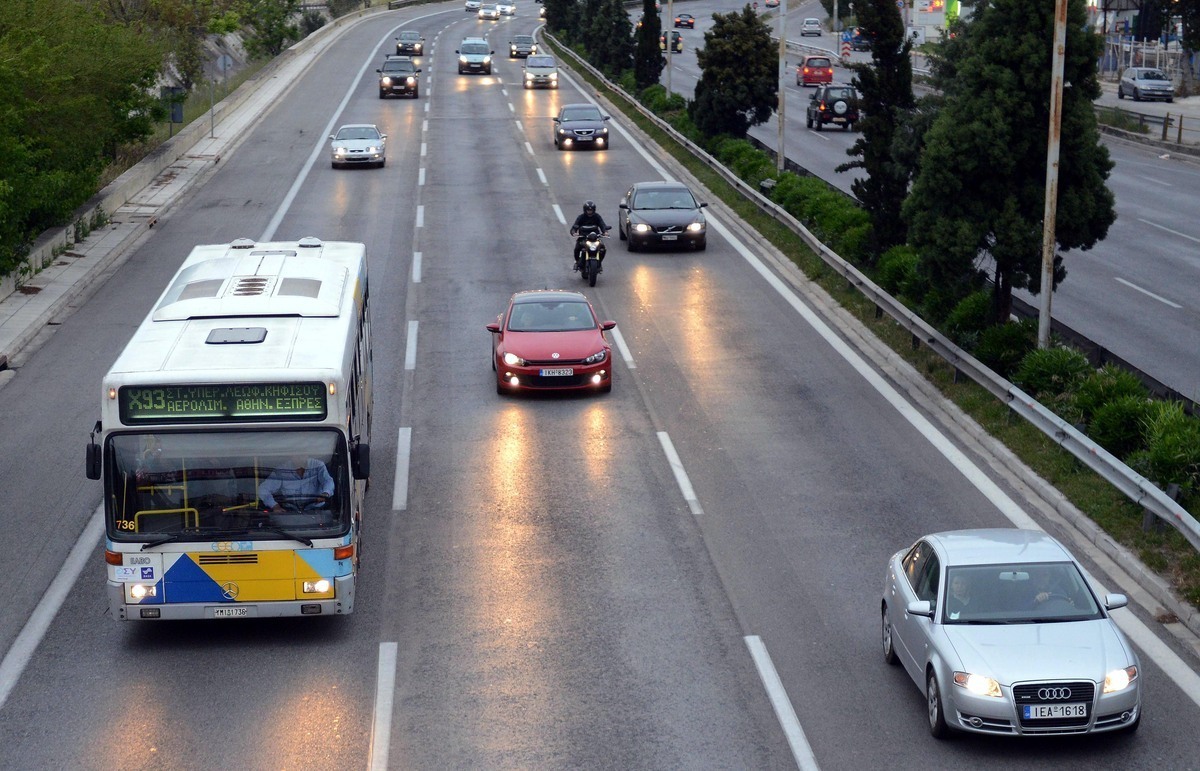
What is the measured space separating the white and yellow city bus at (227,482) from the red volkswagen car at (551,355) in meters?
8.69

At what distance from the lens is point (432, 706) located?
11.8 meters

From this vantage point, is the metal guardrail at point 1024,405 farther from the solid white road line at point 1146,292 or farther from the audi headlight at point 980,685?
the solid white road line at point 1146,292

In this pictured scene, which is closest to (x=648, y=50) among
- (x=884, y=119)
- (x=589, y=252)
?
(x=589, y=252)

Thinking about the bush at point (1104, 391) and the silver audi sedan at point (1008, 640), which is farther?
the bush at point (1104, 391)

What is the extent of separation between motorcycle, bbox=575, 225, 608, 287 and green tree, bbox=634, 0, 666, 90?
34549 millimetres

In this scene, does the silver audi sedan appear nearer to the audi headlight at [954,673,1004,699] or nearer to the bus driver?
the audi headlight at [954,673,1004,699]

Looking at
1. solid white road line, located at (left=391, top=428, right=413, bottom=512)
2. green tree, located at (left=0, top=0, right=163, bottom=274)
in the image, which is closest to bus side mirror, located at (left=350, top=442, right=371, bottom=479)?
solid white road line, located at (left=391, top=428, right=413, bottom=512)

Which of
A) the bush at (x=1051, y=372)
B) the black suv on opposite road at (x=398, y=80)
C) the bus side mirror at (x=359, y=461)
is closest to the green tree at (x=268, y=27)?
the black suv on opposite road at (x=398, y=80)

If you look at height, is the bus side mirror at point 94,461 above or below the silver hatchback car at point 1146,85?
below

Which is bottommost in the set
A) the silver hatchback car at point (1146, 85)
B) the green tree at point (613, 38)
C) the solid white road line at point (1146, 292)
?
the solid white road line at point (1146, 292)

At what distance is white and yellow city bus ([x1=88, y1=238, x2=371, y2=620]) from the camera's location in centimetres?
1240

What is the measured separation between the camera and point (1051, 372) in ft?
64.3

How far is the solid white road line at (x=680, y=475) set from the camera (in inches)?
666

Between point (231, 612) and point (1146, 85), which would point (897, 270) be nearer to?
point (231, 612)
